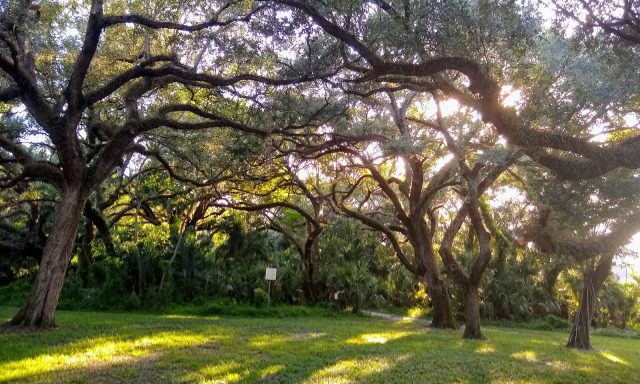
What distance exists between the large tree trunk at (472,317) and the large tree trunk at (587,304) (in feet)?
7.60

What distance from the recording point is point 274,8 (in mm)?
9398

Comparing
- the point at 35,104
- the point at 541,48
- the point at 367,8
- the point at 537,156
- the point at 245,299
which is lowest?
the point at 245,299

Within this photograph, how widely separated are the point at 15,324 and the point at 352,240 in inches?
593

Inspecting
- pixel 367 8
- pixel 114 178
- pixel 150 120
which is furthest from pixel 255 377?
pixel 114 178

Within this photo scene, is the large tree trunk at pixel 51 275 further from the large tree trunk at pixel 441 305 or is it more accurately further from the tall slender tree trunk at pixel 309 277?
the tall slender tree trunk at pixel 309 277

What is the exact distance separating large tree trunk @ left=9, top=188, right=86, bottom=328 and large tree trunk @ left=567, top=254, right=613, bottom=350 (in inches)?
478

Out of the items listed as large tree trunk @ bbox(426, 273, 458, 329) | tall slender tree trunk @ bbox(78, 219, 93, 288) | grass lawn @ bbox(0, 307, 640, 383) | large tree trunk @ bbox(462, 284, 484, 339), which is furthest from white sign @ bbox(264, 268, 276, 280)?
large tree trunk @ bbox(462, 284, 484, 339)

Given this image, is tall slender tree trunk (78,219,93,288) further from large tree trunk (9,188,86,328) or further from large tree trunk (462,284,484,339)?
large tree trunk (462,284,484,339)

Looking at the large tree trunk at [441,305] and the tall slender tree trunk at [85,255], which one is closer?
the large tree trunk at [441,305]

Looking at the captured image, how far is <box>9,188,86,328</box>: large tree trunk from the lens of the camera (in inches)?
423

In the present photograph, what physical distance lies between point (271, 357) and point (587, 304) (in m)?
8.63

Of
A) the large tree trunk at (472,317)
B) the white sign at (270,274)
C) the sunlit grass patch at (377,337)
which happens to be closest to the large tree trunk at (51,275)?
the sunlit grass patch at (377,337)

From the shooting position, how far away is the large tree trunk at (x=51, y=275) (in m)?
10.8

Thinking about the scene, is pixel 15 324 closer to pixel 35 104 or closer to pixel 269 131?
pixel 35 104
